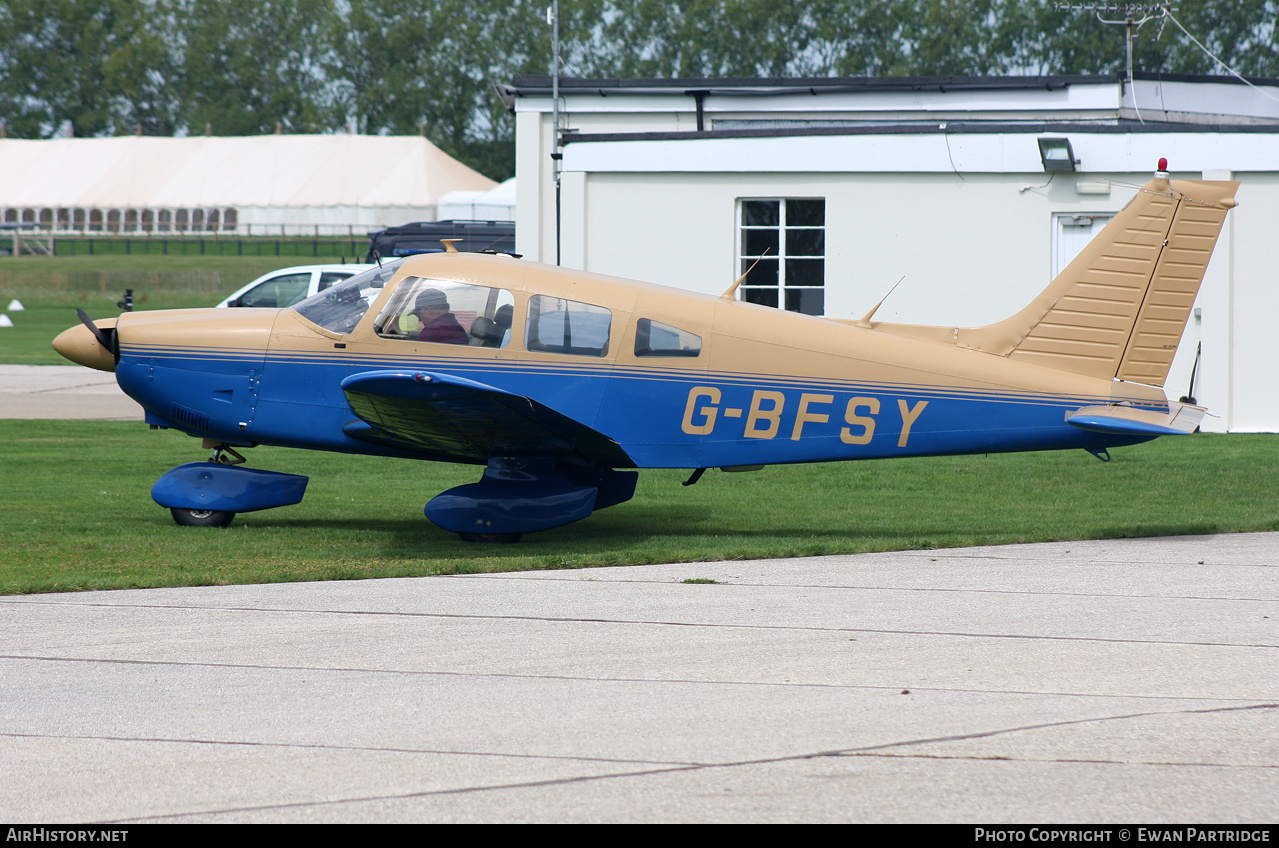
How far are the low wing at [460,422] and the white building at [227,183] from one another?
61.0 meters

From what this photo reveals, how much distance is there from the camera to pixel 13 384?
20.4m

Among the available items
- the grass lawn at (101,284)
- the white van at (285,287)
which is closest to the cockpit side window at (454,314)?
the white van at (285,287)

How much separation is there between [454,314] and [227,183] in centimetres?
7295

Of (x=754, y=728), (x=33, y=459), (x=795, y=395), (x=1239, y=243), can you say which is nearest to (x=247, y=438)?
(x=795, y=395)

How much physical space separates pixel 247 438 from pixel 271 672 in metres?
4.02

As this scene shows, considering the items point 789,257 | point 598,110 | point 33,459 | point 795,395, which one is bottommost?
point 33,459

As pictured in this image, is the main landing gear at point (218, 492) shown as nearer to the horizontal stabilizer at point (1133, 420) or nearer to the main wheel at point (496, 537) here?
the main wheel at point (496, 537)

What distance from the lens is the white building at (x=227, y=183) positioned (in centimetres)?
7131

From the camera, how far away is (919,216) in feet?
54.8

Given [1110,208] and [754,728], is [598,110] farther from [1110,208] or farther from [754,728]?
[754,728]

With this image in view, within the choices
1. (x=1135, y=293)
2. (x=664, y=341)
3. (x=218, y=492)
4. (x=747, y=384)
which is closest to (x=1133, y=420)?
(x=1135, y=293)

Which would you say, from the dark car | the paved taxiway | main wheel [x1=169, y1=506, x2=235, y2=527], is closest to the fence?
the dark car

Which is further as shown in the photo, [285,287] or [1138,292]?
[285,287]

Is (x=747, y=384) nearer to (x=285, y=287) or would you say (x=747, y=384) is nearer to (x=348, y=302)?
(x=348, y=302)
